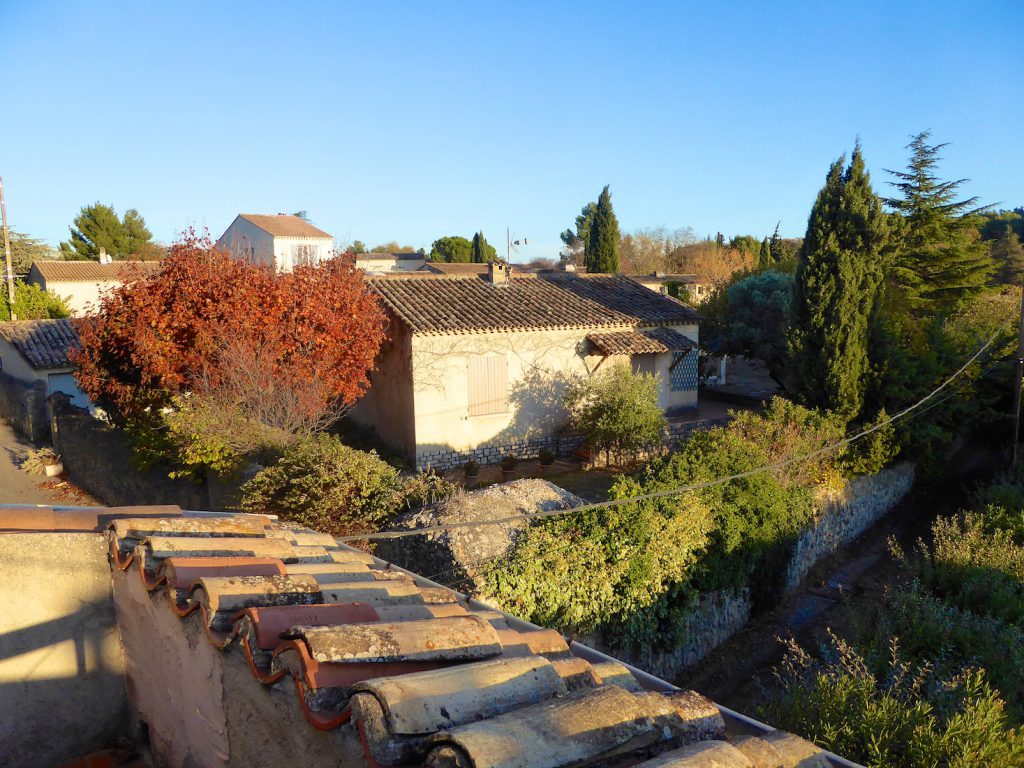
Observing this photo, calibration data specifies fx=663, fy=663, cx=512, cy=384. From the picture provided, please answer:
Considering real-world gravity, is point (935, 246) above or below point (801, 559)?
above

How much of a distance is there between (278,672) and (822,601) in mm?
11727

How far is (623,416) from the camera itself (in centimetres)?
1569

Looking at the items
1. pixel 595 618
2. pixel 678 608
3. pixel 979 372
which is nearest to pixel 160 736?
pixel 595 618

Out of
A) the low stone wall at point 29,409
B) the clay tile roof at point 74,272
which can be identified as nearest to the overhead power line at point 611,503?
the low stone wall at point 29,409

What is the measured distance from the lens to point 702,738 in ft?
8.04

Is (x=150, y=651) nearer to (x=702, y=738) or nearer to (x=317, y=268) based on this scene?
(x=702, y=738)

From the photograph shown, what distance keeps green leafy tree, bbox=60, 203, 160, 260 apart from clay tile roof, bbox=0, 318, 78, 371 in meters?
31.0

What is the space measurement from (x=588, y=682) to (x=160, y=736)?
7.91ft

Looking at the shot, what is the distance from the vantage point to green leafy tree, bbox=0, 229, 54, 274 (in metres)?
41.3

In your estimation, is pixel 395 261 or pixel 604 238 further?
pixel 395 261

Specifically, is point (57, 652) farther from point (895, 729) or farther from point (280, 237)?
point (280, 237)

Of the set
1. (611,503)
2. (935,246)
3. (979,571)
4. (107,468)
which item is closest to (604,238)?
(935,246)

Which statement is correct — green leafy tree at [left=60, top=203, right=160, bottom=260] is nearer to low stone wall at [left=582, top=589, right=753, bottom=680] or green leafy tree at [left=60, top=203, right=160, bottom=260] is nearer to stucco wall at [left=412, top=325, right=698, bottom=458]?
stucco wall at [left=412, top=325, right=698, bottom=458]

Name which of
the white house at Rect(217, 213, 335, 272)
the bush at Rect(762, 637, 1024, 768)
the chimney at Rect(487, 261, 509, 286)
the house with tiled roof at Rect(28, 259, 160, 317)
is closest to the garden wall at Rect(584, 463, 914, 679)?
the bush at Rect(762, 637, 1024, 768)
